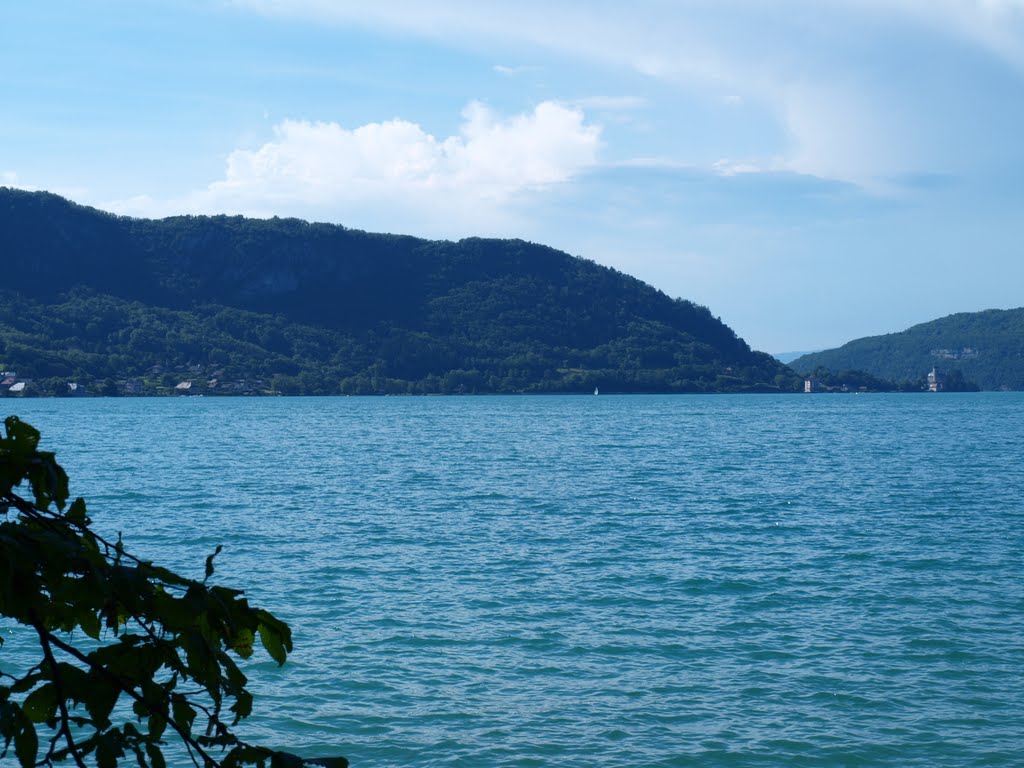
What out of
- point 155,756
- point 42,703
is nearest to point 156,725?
point 155,756

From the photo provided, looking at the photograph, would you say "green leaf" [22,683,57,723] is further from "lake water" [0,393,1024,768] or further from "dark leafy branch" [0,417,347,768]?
"lake water" [0,393,1024,768]

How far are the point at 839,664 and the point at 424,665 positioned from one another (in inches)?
238

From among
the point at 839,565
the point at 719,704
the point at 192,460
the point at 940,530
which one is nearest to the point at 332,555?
the point at 839,565

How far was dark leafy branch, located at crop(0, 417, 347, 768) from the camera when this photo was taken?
122 inches

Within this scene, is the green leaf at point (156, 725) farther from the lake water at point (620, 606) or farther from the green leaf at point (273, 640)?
the lake water at point (620, 606)

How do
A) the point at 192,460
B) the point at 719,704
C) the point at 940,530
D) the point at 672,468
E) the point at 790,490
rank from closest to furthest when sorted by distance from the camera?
the point at 719,704 < the point at 940,530 < the point at 790,490 < the point at 672,468 < the point at 192,460

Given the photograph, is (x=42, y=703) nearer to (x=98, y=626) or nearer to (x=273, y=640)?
(x=98, y=626)

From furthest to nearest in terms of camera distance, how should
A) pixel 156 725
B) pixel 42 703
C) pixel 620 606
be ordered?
pixel 620 606, pixel 156 725, pixel 42 703

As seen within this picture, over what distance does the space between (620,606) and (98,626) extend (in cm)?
1688

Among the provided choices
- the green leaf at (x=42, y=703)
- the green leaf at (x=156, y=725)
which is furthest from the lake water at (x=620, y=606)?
the green leaf at (x=42, y=703)

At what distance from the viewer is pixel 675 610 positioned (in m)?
19.5

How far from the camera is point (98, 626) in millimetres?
3518

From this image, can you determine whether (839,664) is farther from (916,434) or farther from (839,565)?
(916,434)

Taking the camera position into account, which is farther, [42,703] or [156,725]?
[156,725]
